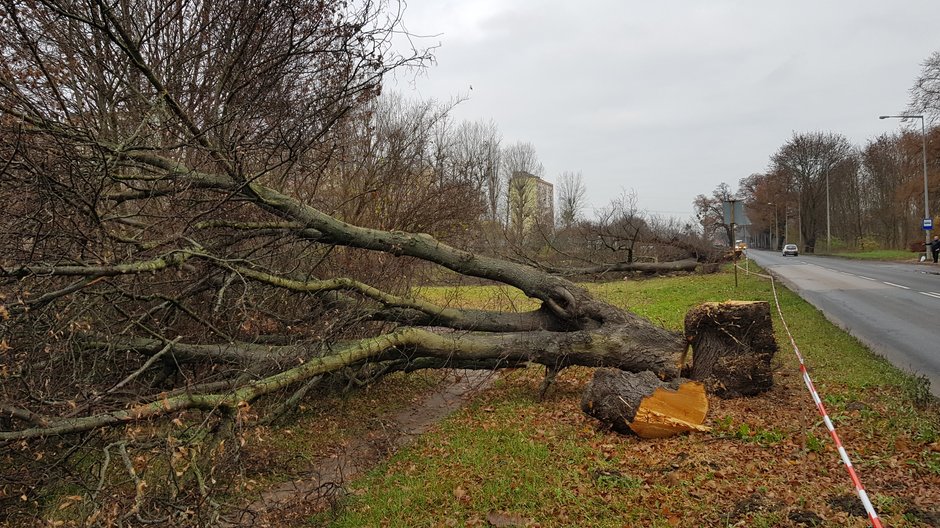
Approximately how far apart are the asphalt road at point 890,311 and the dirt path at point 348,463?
5.69 metres

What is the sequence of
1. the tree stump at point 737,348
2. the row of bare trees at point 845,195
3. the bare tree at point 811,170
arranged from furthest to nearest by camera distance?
the bare tree at point 811,170
the row of bare trees at point 845,195
the tree stump at point 737,348

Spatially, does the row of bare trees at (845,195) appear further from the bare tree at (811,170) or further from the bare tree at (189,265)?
the bare tree at (189,265)

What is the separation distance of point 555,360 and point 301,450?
3066 millimetres

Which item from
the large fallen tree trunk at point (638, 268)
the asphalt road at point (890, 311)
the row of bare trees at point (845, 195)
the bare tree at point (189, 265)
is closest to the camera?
the bare tree at point (189, 265)

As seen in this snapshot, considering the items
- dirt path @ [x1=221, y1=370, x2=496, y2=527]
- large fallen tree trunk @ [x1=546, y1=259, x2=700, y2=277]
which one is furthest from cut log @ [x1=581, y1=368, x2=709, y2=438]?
large fallen tree trunk @ [x1=546, y1=259, x2=700, y2=277]

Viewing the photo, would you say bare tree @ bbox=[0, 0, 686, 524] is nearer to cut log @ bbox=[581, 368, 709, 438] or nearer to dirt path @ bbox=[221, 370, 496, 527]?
dirt path @ bbox=[221, 370, 496, 527]

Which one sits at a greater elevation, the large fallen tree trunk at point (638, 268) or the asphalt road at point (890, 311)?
the large fallen tree trunk at point (638, 268)

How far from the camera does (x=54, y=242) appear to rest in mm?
4699

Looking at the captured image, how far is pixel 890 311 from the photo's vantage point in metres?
13.1

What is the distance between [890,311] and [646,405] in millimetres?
10886

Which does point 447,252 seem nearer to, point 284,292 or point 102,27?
point 284,292

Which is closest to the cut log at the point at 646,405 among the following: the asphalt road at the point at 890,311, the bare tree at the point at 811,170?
the asphalt road at the point at 890,311

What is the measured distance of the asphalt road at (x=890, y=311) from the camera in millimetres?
8552

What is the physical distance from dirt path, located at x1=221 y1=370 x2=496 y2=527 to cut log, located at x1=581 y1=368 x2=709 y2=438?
6.64ft
